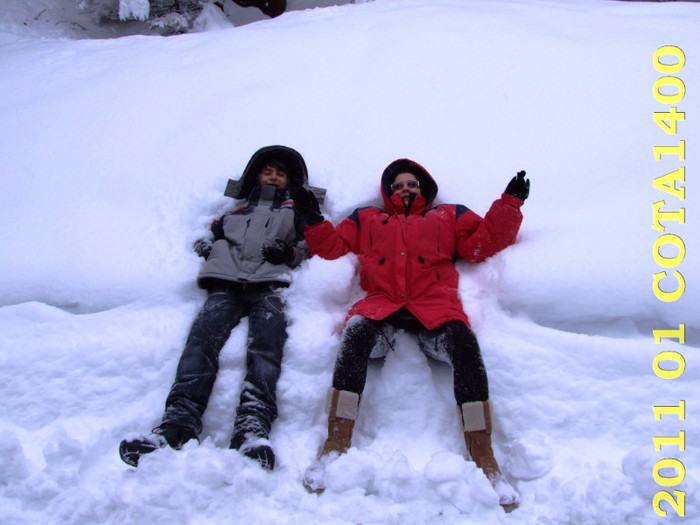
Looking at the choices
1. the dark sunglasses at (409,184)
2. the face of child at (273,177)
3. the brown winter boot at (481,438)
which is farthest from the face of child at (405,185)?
the brown winter boot at (481,438)

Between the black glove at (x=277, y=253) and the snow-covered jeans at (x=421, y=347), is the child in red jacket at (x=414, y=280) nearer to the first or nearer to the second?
the snow-covered jeans at (x=421, y=347)

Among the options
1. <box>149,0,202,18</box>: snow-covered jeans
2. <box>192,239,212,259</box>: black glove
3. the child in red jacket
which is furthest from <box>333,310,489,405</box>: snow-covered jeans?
<box>149,0,202,18</box>: snow-covered jeans

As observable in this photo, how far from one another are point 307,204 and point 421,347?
1.02m

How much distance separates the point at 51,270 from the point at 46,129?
1.78m

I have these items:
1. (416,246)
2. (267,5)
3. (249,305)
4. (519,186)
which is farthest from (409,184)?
(267,5)

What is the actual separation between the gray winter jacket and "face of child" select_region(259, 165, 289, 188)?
0.05m

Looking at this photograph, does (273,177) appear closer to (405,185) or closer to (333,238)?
(333,238)

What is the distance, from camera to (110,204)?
2.95 metres

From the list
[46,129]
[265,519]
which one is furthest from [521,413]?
[46,129]

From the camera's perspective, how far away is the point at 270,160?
10.3 feet

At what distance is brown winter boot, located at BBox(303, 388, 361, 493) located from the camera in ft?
5.52

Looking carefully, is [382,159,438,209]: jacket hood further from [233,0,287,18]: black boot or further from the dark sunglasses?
[233,0,287,18]: black boot

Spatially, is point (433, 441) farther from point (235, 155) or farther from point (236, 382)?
point (235, 155)

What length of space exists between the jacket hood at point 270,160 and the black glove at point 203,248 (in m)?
0.47
